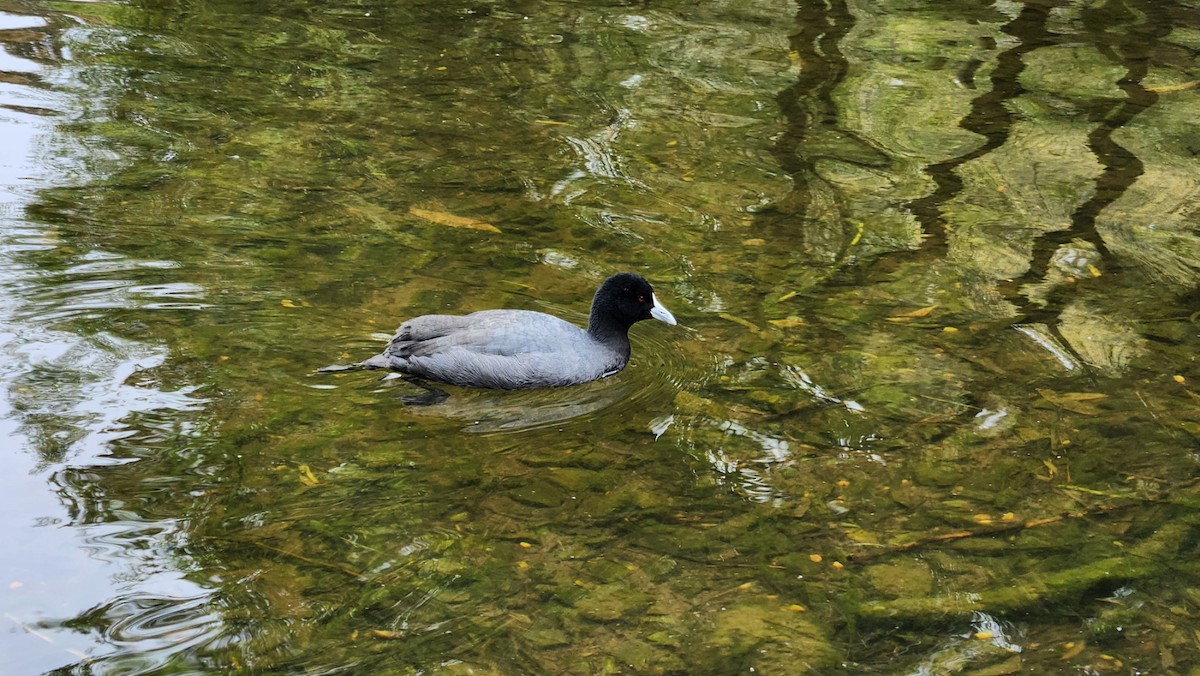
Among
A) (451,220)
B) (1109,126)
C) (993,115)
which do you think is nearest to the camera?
(451,220)

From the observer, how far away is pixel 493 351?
643 cm

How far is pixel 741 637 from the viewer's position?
4.64m

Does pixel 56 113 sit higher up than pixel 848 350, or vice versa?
pixel 56 113

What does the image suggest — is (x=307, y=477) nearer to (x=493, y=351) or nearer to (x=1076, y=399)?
(x=493, y=351)

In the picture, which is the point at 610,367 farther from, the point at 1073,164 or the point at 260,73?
the point at 260,73

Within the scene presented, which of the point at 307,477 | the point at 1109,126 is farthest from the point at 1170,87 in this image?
the point at 307,477

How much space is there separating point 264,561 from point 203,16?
860cm

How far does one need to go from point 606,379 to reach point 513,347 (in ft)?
2.01

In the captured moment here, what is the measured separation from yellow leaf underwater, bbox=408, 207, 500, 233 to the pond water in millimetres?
36

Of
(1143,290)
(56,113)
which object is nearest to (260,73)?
(56,113)

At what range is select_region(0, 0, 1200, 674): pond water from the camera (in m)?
4.71

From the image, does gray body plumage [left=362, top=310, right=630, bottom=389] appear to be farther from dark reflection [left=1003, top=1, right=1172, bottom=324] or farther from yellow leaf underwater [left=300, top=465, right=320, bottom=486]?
dark reflection [left=1003, top=1, right=1172, bottom=324]

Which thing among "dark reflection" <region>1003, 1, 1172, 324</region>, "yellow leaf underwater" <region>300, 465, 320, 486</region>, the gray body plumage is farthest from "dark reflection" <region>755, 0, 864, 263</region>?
"yellow leaf underwater" <region>300, 465, 320, 486</region>

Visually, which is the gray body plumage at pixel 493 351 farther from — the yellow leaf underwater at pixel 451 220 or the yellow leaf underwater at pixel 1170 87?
the yellow leaf underwater at pixel 1170 87
